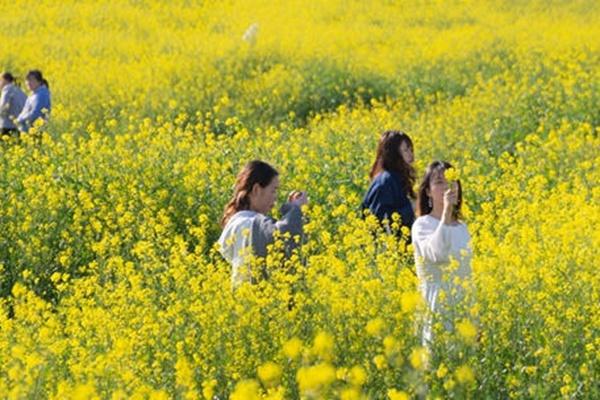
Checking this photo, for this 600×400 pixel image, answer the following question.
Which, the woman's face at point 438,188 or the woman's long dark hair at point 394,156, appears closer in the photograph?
the woman's face at point 438,188

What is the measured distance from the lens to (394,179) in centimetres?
661

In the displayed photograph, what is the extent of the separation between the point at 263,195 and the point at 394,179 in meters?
1.17

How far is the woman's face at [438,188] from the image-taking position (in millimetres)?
5520

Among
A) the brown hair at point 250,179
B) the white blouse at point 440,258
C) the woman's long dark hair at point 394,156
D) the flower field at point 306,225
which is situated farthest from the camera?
the woman's long dark hair at point 394,156

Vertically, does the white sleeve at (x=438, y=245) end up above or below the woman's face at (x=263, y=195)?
below

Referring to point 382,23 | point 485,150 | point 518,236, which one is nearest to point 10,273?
point 518,236

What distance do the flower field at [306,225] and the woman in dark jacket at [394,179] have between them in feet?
0.81

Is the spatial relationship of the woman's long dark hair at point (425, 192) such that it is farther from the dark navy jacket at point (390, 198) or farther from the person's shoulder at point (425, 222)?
the dark navy jacket at point (390, 198)

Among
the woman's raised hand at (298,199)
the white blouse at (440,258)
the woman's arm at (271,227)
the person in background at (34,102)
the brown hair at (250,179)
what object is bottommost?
the white blouse at (440,258)

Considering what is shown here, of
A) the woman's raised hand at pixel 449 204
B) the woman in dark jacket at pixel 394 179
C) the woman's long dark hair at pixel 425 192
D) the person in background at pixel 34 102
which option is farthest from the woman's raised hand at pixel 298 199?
the person in background at pixel 34 102

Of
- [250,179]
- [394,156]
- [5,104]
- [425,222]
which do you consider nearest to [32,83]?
[5,104]

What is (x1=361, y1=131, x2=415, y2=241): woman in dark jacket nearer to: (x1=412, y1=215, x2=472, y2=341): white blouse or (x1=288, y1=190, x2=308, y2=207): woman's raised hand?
(x1=288, y1=190, x2=308, y2=207): woman's raised hand

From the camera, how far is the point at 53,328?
17.4ft

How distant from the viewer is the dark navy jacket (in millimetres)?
6621
